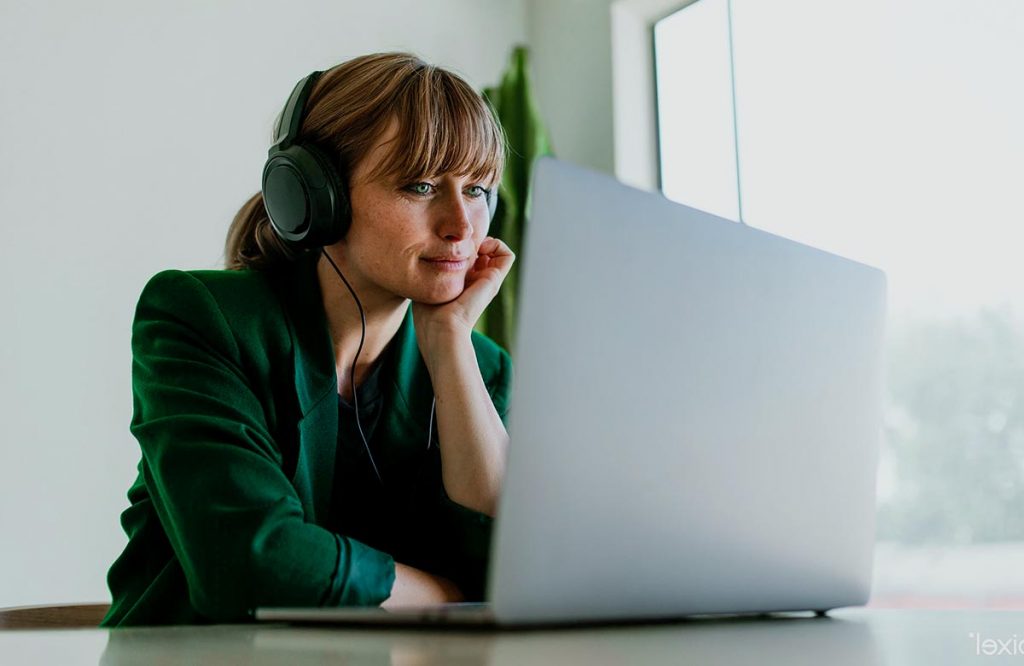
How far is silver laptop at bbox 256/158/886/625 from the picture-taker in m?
0.50

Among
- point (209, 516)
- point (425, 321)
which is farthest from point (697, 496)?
point (425, 321)

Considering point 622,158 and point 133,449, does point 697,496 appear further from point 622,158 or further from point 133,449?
point 622,158

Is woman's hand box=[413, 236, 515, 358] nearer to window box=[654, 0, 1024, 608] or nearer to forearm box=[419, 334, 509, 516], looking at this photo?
forearm box=[419, 334, 509, 516]

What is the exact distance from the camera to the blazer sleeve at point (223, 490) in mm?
865

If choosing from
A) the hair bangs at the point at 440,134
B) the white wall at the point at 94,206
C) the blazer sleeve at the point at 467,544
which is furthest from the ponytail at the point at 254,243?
the white wall at the point at 94,206

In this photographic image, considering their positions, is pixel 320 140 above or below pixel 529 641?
above

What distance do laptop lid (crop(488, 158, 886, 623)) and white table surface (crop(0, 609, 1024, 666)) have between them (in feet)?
0.08

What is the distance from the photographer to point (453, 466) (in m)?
1.13

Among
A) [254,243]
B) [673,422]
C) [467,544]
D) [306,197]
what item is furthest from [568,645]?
[254,243]

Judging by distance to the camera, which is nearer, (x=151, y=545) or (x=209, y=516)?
(x=209, y=516)

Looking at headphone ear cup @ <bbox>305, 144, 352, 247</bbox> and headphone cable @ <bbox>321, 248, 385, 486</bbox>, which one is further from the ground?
headphone ear cup @ <bbox>305, 144, 352, 247</bbox>

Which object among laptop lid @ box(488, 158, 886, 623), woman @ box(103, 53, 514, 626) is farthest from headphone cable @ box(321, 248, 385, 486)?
laptop lid @ box(488, 158, 886, 623)

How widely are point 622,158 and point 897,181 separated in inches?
35.7

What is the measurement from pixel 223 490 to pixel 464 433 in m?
0.32
